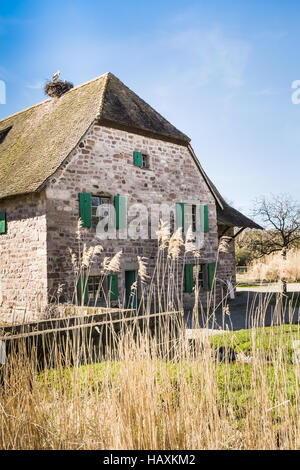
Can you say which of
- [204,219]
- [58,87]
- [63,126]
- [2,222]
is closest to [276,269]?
[2,222]

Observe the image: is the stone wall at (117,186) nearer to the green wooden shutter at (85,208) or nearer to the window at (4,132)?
the green wooden shutter at (85,208)

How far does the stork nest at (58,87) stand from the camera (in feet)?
46.2

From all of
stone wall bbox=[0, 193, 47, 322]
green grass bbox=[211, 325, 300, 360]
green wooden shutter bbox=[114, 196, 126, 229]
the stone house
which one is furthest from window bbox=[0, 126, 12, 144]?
green grass bbox=[211, 325, 300, 360]

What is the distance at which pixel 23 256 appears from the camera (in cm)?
1002

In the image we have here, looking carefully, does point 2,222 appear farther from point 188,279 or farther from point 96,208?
point 188,279

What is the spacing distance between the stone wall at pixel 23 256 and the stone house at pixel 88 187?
2cm

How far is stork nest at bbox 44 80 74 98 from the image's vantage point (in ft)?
46.2

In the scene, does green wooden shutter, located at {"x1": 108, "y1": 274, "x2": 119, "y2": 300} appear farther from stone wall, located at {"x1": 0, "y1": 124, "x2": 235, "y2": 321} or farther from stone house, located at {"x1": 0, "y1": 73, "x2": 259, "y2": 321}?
stone wall, located at {"x1": 0, "y1": 124, "x2": 235, "y2": 321}

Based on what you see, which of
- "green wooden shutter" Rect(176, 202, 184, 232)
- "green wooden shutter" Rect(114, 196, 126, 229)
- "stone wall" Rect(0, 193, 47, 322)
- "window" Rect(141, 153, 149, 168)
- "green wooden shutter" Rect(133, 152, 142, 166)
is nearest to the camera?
"stone wall" Rect(0, 193, 47, 322)

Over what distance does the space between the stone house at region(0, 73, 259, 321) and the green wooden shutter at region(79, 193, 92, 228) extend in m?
0.03

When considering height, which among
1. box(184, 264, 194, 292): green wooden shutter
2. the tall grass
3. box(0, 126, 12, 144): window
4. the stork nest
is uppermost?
the stork nest

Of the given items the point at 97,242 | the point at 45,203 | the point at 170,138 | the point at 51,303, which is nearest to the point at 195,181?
the point at 170,138

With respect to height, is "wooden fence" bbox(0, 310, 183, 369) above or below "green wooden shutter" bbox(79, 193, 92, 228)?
below

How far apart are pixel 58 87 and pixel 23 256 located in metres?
7.00
